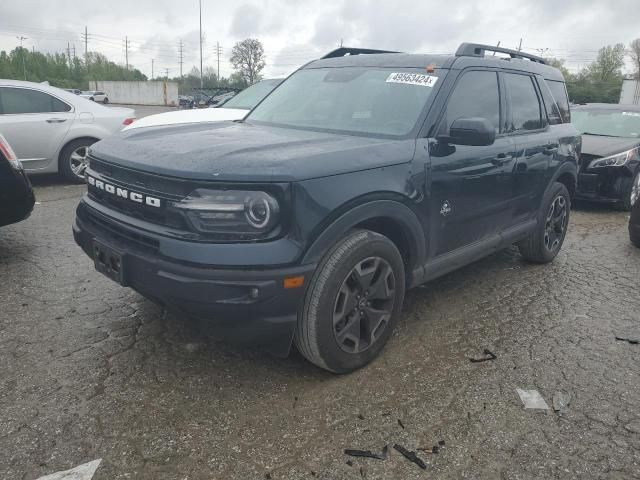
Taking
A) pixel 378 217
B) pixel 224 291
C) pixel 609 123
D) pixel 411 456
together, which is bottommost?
pixel 411 456

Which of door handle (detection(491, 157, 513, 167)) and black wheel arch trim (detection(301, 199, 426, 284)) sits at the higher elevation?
door handle (detection(491, 157, 513, 167))

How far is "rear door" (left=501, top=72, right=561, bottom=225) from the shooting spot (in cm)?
403

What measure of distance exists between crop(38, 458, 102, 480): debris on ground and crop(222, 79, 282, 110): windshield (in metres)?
6.27

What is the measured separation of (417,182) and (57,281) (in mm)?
2990

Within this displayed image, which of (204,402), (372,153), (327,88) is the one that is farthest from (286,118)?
(204,402)

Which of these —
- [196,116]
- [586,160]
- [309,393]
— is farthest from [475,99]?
[586,160]

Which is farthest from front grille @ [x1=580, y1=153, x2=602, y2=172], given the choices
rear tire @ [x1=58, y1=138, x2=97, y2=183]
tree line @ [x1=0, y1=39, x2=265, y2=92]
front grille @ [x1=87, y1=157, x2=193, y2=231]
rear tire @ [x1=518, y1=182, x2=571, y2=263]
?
tree line @ [x1=0, y1=39, x2=265, y2=92]

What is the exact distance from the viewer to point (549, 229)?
492 centimetres

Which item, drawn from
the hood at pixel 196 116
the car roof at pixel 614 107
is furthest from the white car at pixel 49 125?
the car roof at pixel 614 107

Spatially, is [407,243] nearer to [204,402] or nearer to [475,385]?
[475,385]

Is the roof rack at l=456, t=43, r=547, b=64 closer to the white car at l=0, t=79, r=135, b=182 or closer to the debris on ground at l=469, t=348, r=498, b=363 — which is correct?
the debris on ground at l=469, t=348, r=498, b=363

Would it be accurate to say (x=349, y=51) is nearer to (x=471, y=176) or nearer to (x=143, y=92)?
(x=471, y=176)

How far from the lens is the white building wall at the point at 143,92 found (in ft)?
205

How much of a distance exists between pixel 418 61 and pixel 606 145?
5.54 meters
